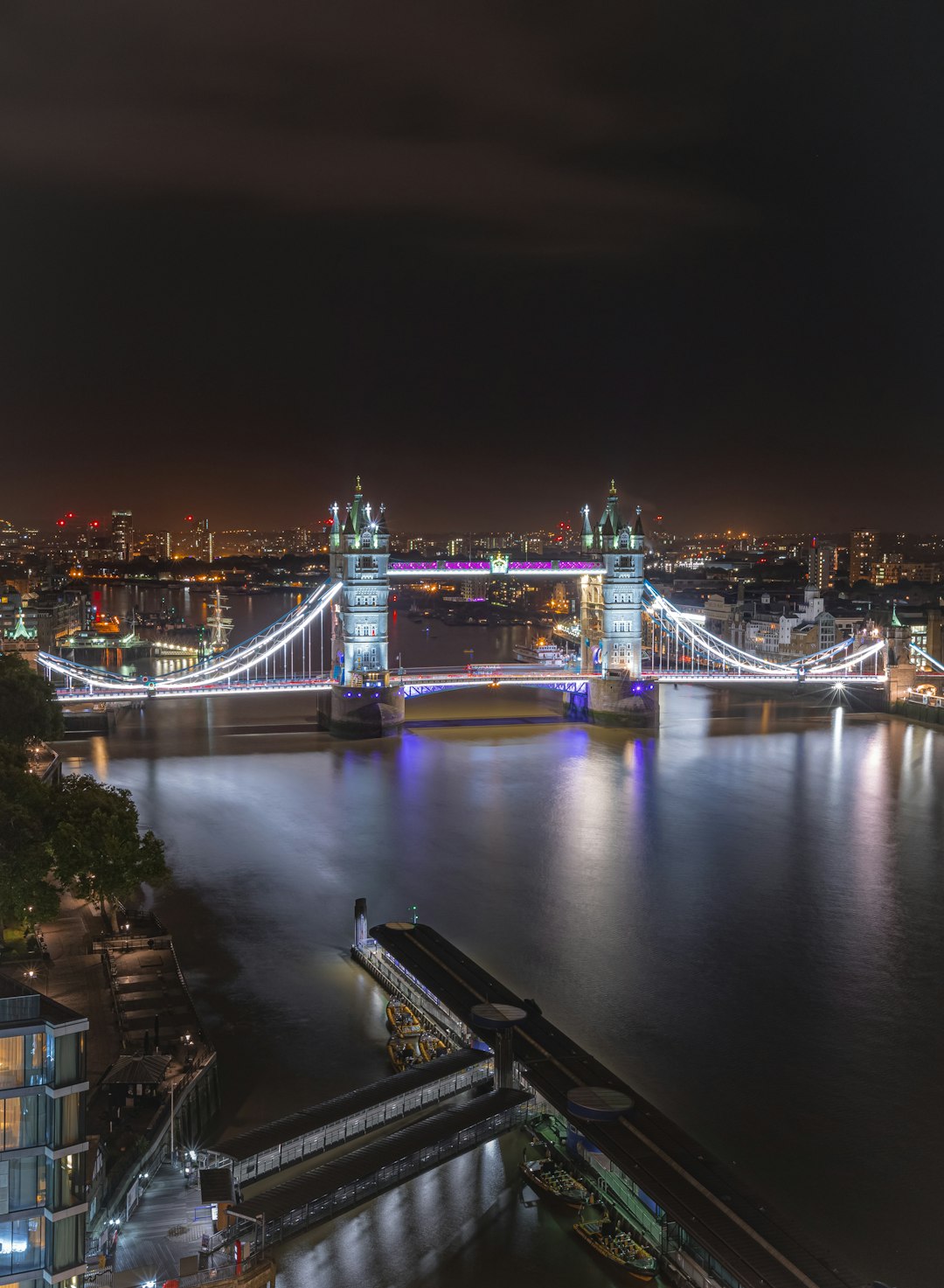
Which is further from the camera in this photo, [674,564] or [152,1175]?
[674,564]

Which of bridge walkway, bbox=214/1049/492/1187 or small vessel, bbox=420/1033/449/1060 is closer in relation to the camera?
bridge walkway, bbox=214/1049/492/1187

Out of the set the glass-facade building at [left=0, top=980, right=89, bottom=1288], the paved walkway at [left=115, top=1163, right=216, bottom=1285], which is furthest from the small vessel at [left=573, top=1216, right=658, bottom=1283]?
the glass-facade building at [left=0, top=980, right=89, bottom=1288]

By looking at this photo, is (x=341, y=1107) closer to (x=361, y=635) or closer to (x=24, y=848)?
(x=24, y=848)

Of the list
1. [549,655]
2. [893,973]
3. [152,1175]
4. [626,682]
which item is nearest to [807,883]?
[893,973]

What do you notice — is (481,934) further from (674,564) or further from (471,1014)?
(674,564)

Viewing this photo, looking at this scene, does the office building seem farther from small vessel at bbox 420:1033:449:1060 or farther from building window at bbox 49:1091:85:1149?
building window at bbox 49:1091:85:1149

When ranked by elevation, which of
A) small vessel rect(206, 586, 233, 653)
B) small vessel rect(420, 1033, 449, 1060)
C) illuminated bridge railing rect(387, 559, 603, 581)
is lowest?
small vessel rect(420, 1033, 449, 1060)
